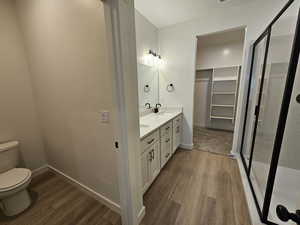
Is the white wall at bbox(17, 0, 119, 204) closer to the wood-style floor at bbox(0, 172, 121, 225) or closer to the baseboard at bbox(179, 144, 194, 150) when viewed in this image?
the wood-style floor at bbox(0, 172, 121, 225)

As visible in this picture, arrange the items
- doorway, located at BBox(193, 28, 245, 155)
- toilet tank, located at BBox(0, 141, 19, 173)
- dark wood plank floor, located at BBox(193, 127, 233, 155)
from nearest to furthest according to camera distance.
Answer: toilet tank, located at BBox(0, 141, 19, 173) < dark wood plank floor, located at BBox(193, 127, 233, 155) < doorway, located at BBox(193, 28, 245, 155)

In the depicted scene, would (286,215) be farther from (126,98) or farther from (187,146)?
(187,146)

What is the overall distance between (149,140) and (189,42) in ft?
7.10

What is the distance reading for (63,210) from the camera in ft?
4.94

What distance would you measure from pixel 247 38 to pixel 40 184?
407 centimetres

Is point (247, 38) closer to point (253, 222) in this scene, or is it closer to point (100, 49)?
point (100, 49)

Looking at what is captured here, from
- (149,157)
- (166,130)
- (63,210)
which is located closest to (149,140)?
(149,157)

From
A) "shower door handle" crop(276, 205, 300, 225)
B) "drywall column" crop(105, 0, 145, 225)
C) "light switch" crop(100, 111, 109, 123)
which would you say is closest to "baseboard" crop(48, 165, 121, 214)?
"drywall column" crop(105, 0, 145, 225)

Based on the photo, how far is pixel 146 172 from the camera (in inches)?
62.7

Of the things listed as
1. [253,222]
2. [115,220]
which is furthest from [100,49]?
[253,222]

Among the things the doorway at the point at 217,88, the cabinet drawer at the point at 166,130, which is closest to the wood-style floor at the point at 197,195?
the cabinet drawer at the point at 166,130

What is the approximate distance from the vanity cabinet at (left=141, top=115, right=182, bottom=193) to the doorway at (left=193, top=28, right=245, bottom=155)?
1.19m

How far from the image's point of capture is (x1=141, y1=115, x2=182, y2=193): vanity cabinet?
5.03 feet

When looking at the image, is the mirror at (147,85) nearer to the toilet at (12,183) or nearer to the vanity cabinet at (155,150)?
the vanity cabinet at (155,150)
